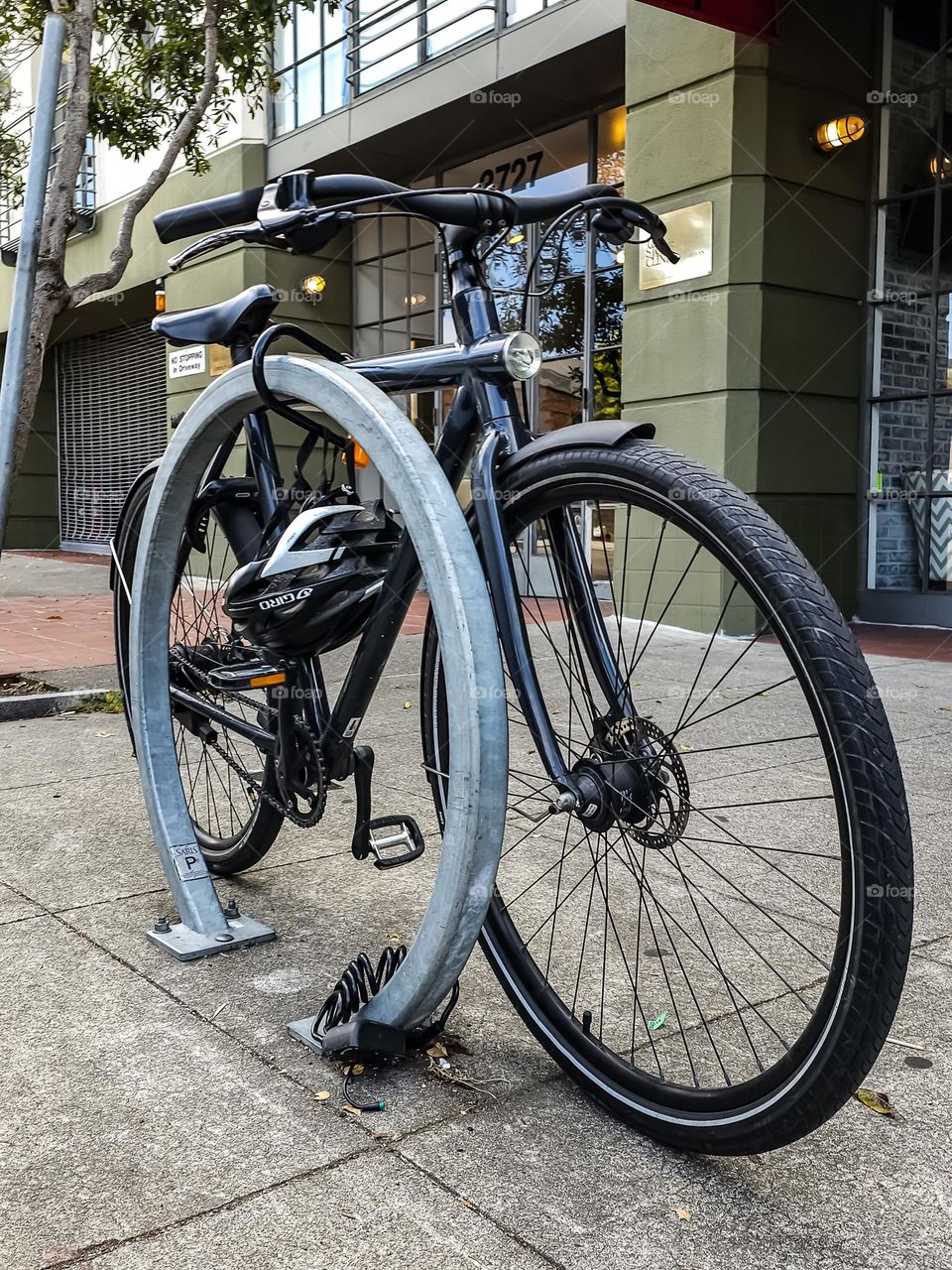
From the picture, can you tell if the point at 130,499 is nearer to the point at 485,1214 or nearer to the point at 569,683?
the point at 569,683

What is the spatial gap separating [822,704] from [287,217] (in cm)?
141

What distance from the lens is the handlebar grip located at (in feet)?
7.89

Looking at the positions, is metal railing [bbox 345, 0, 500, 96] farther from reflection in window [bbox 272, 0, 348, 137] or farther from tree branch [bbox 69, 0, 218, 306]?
tree branch [bbox 69, 0, 218, 306]

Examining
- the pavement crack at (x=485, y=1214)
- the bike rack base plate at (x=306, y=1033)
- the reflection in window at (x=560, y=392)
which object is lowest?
the pavement crack at (x=485, y=1214)

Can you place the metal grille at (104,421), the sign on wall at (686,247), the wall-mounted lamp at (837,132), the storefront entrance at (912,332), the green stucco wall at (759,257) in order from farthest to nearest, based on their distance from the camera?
the metal grille at (104,421) < the storefront entrance at (912,332) < the wall-mounted lamp at (837,132) < the sign on wall at (686,247) < the green stucco wall at (759,257)

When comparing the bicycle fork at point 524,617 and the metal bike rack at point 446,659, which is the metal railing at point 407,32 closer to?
the metal bike rack at point 446,659

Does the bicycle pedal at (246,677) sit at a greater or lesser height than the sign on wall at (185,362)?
lesser

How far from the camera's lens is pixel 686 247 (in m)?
9.47

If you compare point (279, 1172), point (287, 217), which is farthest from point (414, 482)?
point (279, 1172)

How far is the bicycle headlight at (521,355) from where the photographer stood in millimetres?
2113

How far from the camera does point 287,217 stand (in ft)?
7.52

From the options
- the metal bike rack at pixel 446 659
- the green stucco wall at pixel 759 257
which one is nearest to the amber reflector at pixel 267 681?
the metal bike rack at pixel 446 659

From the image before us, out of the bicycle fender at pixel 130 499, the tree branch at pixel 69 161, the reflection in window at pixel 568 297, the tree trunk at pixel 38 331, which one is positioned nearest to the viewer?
the bicycle fender at pixel 130 499

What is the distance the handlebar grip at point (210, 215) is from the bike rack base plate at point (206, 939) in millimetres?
1604
